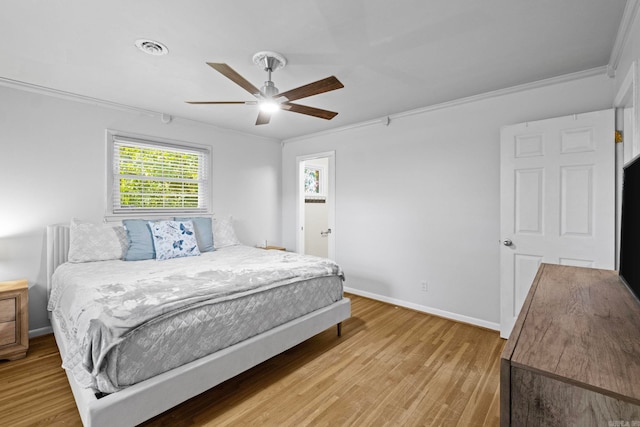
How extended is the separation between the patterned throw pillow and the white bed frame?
1038mm

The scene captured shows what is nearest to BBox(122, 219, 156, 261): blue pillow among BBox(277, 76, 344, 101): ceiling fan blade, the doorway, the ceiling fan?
the ceiling fan

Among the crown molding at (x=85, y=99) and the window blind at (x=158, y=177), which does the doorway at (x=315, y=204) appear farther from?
the crown molding at (x=85, y=99)

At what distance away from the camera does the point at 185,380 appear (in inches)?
67.6

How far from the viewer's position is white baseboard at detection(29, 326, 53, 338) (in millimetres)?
2838

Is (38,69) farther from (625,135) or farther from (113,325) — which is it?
(625,135)

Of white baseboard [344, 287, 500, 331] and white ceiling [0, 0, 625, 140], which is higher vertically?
white ceiling [0, 0, 625, 140]

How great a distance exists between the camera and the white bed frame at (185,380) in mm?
1454

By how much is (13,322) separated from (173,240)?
136 centimetres

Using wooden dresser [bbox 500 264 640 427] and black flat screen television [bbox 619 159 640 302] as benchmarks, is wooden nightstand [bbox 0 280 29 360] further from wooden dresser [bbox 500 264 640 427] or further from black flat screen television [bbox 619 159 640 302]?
black flat screen television [bbox 619 159 640 302]

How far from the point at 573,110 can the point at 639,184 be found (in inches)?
75.8

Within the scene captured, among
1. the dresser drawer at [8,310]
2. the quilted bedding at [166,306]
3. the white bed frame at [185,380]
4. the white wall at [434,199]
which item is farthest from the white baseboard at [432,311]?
the dresser drawer at [8,310]

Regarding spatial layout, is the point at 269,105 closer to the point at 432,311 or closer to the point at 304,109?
the point at 304,109

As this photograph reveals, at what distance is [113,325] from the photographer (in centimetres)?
149

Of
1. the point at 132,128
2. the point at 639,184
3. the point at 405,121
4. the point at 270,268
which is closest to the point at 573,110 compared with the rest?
the point at 405,121
